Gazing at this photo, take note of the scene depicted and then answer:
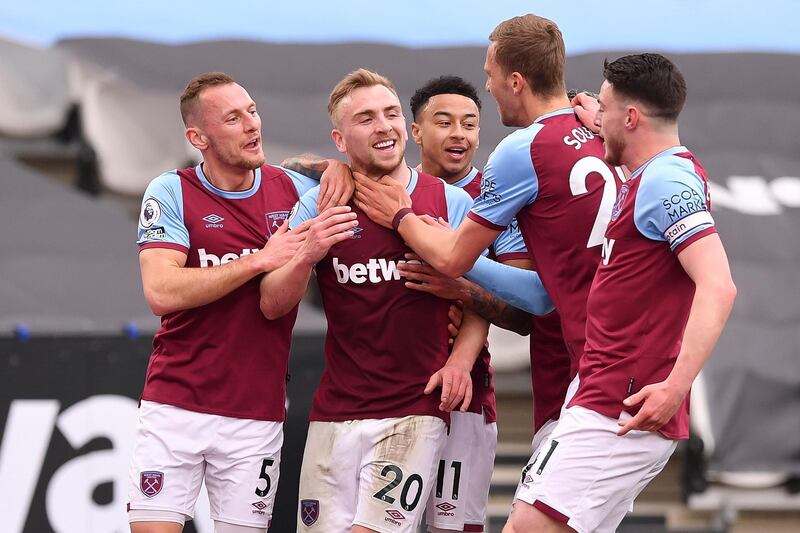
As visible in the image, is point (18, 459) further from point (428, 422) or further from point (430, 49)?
point (430, 49)

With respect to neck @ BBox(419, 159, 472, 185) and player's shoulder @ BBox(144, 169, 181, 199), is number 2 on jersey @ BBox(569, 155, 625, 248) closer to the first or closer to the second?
neck @ BBox(419, 159, 472, 185)

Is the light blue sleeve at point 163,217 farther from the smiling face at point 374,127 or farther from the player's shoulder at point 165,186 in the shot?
the smiling face at point 374,127

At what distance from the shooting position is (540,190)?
4918mm

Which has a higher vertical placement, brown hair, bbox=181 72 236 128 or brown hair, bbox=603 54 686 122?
brown hair, bbox=181 72 236 128

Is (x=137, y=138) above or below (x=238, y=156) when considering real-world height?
above

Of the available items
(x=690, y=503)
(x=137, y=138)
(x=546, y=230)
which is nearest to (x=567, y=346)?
(x=546, y=230)

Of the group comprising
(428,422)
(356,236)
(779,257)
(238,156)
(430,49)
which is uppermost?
(430,49)

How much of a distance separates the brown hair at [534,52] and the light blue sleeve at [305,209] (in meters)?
0.99

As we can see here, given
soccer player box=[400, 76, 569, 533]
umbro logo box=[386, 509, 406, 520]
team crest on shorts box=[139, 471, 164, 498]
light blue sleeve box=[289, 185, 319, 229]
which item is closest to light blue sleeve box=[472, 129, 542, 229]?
soccer player box=[400, 76, 569, 533]

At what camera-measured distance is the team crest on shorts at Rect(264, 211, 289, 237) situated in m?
5.42

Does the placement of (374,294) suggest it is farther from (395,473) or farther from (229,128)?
(229,128)

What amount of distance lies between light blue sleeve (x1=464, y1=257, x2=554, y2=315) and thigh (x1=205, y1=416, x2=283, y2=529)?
1161 millimetres

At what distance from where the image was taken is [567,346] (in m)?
5.03

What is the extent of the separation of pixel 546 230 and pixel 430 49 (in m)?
9.00
